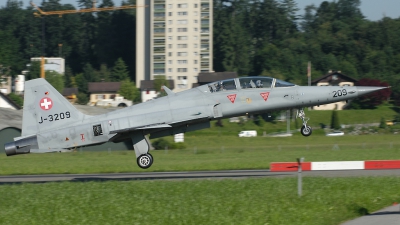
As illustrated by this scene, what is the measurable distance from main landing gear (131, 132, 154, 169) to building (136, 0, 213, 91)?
9276 centimetres

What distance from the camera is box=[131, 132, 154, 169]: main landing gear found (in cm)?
2269

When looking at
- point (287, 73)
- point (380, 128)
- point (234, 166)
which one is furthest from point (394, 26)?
point (234, 166)


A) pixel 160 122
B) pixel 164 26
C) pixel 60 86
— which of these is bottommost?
pixel 160 122

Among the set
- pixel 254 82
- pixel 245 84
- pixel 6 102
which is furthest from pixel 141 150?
pixel 6 102

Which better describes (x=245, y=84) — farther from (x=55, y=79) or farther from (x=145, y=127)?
(x=55, y=79)

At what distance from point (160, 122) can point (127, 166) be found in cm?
939

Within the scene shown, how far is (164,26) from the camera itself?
116062 millimetres

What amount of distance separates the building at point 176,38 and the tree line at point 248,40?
13953 millimetres

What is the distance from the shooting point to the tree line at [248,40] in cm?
12588

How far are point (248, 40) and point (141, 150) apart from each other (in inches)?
4878

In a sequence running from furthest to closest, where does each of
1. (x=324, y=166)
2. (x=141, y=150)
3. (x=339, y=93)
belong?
1. (x=141, y=150)
2. (x=339, y=93)
3. (x=324, y=166)

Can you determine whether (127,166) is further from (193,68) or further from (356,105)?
(193,68)

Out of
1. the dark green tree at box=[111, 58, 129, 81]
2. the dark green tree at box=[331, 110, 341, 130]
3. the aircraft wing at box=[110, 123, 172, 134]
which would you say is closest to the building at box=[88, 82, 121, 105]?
the dark green tree at box=[111, 58, 129, 81]

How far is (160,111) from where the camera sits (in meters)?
22.2
